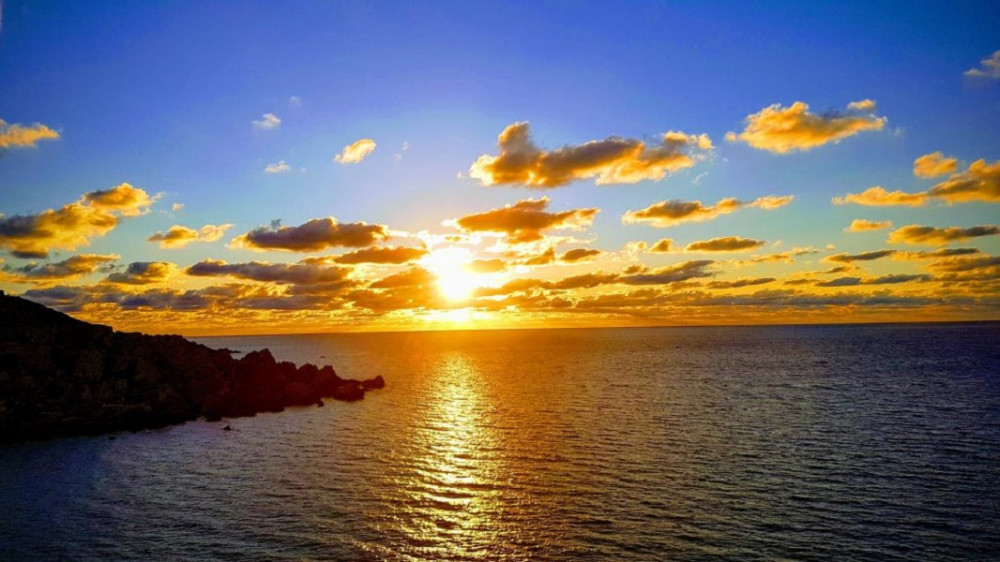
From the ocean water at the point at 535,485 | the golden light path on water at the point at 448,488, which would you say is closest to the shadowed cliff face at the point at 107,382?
the ocean water at the point at 535,485

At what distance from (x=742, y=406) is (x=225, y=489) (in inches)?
2356

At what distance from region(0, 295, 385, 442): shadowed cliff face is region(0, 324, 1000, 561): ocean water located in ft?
15.3

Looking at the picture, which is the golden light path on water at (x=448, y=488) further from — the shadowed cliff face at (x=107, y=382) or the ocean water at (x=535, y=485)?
the shadowed cliff face at (x=107, y=382)

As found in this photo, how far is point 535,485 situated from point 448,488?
6259 mm

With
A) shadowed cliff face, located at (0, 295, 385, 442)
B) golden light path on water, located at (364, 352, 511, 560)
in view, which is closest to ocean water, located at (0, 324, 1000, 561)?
golden light path on water, located at (364, 352, 511, 560)

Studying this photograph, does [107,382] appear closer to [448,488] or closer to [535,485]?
[448,488]

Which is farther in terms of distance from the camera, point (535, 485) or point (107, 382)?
point (107, 382)

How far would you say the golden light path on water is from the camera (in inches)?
1204

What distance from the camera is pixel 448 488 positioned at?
40094mm

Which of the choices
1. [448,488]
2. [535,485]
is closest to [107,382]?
[448,488]

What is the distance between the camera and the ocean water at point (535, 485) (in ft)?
97.0

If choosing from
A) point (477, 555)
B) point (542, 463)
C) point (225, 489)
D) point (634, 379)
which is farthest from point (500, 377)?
point (477, 555)

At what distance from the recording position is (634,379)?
10919cm

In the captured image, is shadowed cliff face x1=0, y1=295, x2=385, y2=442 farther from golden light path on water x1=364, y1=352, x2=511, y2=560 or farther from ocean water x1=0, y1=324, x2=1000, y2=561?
golden light path on water x1=364, y1=352, x2=511, y2=560
